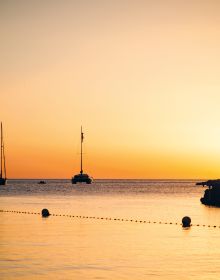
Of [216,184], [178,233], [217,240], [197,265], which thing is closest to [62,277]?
[197,265]

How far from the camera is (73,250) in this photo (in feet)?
141

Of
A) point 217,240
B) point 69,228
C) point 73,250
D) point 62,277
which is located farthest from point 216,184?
point 62,277

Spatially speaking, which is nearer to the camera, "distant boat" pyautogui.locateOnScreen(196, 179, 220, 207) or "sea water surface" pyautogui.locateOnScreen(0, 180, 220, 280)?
"sea water surface" pyautogui.locateOnScreen(0, 180, 220, 280)

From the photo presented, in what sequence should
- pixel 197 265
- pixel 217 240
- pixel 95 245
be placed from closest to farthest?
pixel 197 265 < pixel 95 245 < pixel 217 240

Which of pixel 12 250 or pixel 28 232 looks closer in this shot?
pixel 12 250

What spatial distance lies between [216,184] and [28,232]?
61042 millimetres

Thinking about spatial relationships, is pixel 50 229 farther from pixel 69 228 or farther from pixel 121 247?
pixel 121 247

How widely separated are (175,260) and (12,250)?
1098 cm

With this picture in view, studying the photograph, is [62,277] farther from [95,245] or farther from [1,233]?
[1,233]

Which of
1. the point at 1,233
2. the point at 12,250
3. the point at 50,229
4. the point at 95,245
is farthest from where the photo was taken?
the point at 50,229

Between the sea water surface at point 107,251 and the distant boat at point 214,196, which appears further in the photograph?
the distant boat at point 214,196

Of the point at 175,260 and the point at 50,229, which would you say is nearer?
the point at 175,260

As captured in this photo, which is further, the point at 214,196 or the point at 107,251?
the point at 214,196

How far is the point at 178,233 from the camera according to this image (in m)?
56.1
